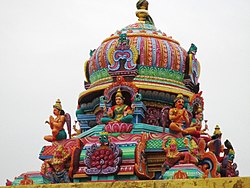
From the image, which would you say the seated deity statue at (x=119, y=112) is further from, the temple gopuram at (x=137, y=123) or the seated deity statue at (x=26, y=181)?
the seated deity statue at (x=26, y=181)

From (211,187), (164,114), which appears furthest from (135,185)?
(164,114)

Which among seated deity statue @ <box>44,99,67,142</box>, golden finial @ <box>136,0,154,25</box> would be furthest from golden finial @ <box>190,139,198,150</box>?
golden finial @ <box>136,0,154,25</box>

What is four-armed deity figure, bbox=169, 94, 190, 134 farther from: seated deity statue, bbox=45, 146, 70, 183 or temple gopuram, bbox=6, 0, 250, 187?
seated deity statue, bbox=45, 146, 70, 183

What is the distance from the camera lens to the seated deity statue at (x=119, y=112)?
19.9m

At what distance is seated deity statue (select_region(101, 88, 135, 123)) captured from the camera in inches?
783

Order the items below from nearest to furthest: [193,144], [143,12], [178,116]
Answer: [193,144], [178,116], [143,12]

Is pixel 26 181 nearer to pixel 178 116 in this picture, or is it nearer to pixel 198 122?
pixel 178 116

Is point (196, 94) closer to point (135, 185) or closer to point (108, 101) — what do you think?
point (108, 101)

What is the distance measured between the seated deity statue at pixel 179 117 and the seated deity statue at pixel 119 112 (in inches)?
52.5

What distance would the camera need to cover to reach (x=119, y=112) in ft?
66.0

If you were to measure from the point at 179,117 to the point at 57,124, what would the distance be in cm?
416

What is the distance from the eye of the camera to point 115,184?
42.6 ft

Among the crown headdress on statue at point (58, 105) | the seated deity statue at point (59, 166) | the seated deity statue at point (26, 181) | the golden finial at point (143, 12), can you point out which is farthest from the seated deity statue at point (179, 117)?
the golden finial at point (143, 12)

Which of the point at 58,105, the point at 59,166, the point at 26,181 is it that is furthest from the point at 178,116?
the point at 26,181
